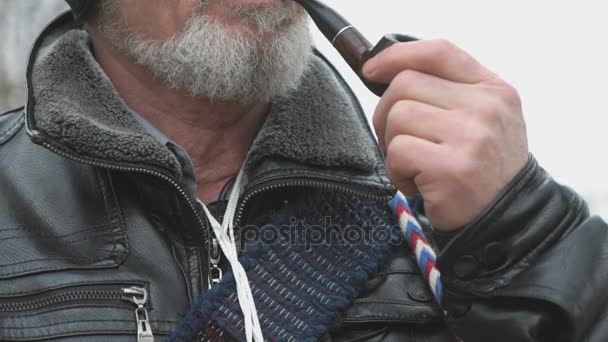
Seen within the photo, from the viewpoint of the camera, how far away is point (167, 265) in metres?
2.25

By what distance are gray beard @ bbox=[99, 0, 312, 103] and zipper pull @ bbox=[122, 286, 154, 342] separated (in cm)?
56

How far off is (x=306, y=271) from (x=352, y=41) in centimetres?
58

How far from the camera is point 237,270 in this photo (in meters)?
2.25

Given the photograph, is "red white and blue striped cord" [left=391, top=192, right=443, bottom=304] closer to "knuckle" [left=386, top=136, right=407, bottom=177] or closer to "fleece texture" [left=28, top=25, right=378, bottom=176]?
"fleece texture" [left=28, top=25, right=378, bottom=176]

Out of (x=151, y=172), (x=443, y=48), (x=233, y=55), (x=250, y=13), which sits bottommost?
(x=151, y=172)

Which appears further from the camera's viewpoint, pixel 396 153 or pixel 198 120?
pixel 198 120

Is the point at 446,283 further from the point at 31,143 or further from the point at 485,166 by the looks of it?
the point at 31,143

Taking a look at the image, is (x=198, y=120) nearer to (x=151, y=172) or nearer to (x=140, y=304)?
(x=151, y=172)

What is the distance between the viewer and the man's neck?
2.62 m

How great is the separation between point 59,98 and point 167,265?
0.48m

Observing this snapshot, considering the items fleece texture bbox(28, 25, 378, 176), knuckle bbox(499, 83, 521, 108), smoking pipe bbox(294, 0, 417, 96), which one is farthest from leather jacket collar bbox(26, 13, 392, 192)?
knuckle bbox(499, 83, 521, 108)

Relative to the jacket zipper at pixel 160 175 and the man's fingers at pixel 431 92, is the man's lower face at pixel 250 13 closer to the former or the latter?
the jacket zipper at pixel 160 175

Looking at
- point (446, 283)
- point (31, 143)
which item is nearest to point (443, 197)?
point (446, 283)

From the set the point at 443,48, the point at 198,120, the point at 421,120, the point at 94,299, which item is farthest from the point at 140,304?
the point at 443,48
